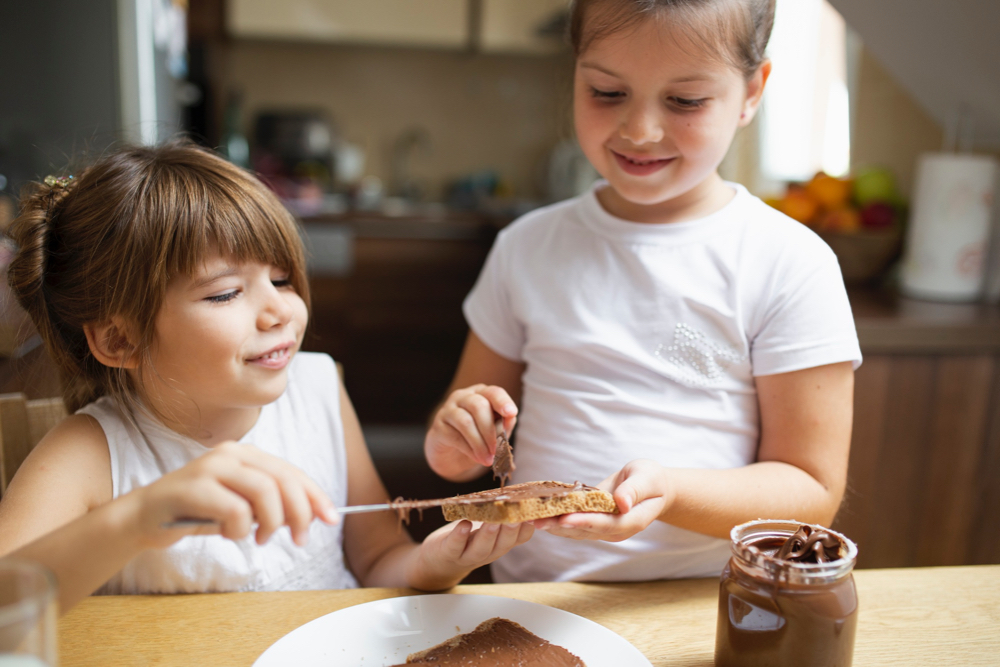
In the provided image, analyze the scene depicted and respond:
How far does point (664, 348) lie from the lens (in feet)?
3.46

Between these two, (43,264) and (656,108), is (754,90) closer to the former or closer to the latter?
(656,108)

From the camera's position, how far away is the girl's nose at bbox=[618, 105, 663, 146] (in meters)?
0.94

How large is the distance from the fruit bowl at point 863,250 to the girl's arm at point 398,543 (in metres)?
1.37

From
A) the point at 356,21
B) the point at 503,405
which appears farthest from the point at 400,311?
the point at 503,405

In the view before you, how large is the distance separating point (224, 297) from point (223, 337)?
52 mm

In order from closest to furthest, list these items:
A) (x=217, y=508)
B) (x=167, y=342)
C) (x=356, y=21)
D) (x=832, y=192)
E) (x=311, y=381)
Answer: (x=217, y=508), (x=167, y=342), (x=311, y=381), (x=832, y=192), (x=356, y=21)

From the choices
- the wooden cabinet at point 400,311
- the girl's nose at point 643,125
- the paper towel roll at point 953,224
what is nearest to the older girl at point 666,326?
the girl's nose at point 643,125

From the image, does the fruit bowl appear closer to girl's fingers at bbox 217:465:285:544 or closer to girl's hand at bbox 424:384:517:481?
girl's hand at bbox 424:384:517:481

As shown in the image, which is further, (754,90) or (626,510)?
(754,90)

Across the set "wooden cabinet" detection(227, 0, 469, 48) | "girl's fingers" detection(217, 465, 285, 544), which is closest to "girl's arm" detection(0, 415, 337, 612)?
"girl's fingers" detection(217, 465, 285, 544)

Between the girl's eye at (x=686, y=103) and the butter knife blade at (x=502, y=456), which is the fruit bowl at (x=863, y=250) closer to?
the girl's eye at (x=686, y=103)

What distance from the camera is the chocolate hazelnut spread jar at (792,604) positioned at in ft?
2.05

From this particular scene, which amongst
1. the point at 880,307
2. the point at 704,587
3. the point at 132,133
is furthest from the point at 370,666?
the point at 132,133

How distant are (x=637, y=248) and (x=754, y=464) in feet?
1.10
